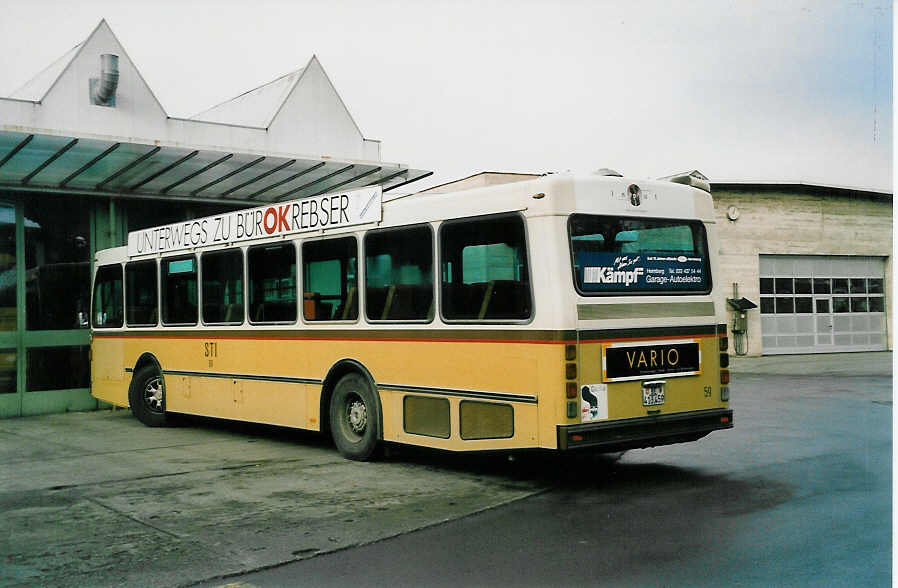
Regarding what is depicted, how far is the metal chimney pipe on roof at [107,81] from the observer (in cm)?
1634

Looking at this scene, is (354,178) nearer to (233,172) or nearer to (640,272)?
(233,172)

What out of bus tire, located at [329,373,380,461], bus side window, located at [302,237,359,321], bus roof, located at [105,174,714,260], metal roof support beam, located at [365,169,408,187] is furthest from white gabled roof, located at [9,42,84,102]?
bus tire, located at [329,373,380,461]

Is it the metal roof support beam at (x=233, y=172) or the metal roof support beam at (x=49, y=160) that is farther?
the metal roof support beam at (x=233, y=172)

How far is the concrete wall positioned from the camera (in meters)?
30.6

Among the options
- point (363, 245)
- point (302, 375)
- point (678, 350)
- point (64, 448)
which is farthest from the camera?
point (64, 448)

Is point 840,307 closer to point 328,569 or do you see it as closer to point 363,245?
point 363,245

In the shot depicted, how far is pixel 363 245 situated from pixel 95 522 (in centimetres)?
387

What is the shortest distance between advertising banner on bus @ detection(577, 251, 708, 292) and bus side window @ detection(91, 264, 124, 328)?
8820 millimetres

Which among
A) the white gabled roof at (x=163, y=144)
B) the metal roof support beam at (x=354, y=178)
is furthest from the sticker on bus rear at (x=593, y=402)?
the metal roof support beam at (x=354, y=178)

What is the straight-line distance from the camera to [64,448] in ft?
37.9

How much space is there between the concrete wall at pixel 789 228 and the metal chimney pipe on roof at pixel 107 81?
762 inches

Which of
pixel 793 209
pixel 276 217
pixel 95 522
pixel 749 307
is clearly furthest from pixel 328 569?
pixel 793 209

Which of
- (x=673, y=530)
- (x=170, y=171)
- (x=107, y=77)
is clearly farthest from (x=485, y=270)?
(x=107, y=77)

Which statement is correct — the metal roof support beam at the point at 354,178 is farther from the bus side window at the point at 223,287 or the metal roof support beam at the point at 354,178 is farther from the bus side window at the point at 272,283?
the bus side window at the point at 272,283
